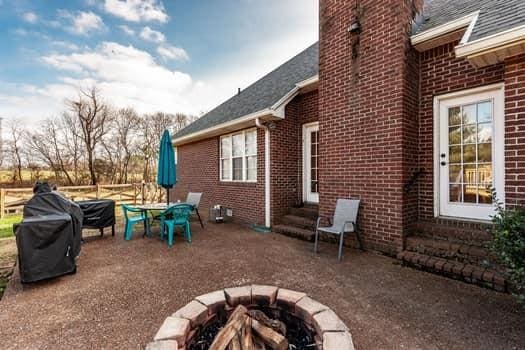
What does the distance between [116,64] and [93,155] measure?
25.4 feet

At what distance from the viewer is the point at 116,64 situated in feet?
40.4

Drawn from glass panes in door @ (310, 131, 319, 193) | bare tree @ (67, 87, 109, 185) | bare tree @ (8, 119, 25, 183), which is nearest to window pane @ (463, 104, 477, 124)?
glass panes in door @ (310, 131, 319, 193)

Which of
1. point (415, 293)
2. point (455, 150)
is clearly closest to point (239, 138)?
point (455, 150)

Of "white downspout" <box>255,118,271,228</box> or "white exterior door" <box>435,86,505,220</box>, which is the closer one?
"white exterior door" <box>435,86,505,220</box>

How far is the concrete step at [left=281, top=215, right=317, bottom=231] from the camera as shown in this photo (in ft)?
18.6

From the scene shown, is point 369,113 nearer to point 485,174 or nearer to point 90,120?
point 485,174

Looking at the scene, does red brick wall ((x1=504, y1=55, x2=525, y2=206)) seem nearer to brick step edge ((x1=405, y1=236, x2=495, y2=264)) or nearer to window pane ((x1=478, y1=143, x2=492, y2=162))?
window pane ((x1=478, y1=143, x2=492, y2=162))

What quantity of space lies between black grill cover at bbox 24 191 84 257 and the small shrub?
A: 516 centimetres

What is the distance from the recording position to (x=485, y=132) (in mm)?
3748

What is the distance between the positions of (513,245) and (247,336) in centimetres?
234

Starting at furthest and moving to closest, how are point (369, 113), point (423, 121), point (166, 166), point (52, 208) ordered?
point (166, 166) < point (369, 113) < point (423, 121) < point (52, 208)

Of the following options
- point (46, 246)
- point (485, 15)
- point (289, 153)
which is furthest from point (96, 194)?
point (485, 15)

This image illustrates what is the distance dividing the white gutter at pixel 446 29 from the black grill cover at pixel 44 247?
19.8 feet

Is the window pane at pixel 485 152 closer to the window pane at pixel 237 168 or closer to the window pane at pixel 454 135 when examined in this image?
the window pane at pixel 454 135
